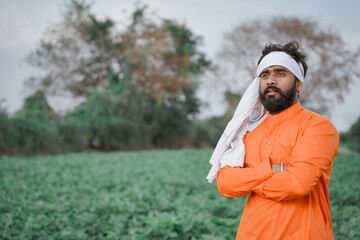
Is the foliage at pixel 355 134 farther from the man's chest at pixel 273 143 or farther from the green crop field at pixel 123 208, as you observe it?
the man's chest at pixel 273 143

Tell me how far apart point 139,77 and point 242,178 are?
21780mm

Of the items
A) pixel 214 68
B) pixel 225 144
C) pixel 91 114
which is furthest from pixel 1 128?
pixel 214 68

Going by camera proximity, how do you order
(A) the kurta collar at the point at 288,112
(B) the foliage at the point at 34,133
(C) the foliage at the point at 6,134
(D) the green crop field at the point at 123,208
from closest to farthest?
(A) the kurta collar at the point at 288,112 < (D) the green crop field at the point at 123,208 < (C) the foliage at the point at 6,134 < (B) the foliage at the point at 34,133

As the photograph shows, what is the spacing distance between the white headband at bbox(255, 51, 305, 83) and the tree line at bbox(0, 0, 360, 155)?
16.9 meters

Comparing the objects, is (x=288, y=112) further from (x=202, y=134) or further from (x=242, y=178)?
(x=202, y=134)

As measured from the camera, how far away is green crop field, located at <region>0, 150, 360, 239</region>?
3.77 m

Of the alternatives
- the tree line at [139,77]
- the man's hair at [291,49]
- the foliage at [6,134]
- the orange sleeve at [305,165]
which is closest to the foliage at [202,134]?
the tree line at [139,77]

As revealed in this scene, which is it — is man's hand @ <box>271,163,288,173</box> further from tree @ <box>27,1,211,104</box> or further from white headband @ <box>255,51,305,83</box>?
tree @ <box>27,1,211,104</box>

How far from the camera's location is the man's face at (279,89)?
2.02 meters

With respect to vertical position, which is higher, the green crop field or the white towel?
the white towel

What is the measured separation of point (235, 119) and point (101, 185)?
5213 mm

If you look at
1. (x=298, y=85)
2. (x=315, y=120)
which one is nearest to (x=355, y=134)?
(x=298, y=85)

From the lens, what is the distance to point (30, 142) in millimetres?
14906

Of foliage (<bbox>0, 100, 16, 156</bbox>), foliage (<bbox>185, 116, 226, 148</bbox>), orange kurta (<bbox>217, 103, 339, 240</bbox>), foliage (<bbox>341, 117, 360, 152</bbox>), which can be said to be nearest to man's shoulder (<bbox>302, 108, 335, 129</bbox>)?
orange kurta (<bbox>217, 103, 339, 240</bbox>)
